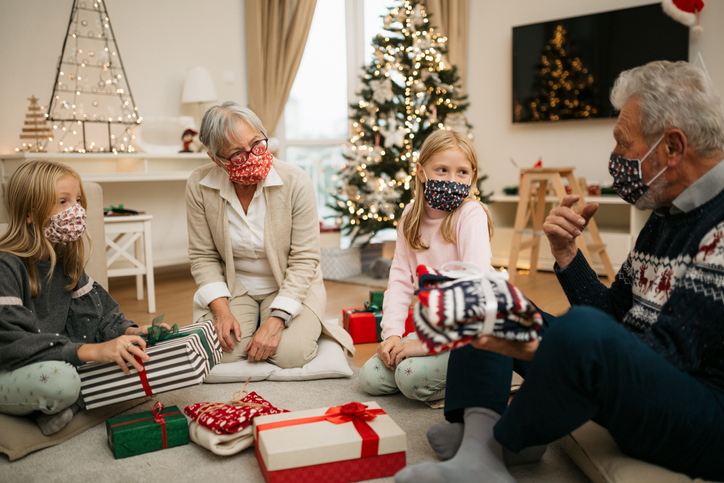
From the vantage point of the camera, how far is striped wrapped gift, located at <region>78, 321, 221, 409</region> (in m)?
1.59

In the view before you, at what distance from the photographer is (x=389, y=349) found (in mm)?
1802

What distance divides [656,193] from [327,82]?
15.6 ft

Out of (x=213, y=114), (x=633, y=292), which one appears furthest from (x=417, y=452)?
(x=213, y=114)

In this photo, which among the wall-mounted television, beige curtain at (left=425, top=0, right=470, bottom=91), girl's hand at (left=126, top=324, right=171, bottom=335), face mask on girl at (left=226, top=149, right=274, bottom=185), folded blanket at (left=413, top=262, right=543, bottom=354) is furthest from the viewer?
beige curtain at (left=425, top=0, right=470, bottom=91)

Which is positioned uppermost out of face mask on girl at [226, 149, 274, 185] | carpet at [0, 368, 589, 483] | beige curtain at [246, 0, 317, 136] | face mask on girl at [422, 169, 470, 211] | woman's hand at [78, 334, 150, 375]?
beige curtain at [246, 0, 317, 136]

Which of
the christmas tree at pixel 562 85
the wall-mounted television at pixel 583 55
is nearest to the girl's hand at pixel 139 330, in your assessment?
the wall-mounted television at pixel 583 55

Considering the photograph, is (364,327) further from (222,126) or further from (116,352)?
(116,352)

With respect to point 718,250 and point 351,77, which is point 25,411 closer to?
point 718,250

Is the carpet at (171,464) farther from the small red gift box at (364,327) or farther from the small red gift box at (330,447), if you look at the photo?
the small red gift box at (364,327)

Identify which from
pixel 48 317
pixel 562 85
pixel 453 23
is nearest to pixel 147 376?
pixel 48 317

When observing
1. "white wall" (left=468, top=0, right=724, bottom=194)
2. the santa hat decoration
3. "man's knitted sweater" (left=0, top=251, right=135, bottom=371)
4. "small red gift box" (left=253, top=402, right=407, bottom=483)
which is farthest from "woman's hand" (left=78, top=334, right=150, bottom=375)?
the santa hat decoration

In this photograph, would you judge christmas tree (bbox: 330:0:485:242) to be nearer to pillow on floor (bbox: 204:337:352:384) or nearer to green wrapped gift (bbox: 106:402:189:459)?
pillow on floor (bbox: 204:337:352:384)

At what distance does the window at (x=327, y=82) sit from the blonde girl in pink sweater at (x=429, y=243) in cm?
367

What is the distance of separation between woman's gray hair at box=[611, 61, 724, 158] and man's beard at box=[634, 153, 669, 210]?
0.21 feet
